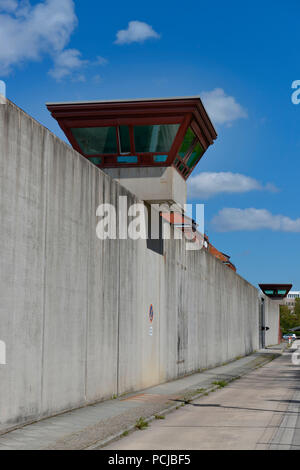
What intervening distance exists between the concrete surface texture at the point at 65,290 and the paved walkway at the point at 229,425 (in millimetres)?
2007

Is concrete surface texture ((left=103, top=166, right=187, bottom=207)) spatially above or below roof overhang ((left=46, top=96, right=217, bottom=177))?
→ below

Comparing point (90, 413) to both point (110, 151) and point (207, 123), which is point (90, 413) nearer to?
point (110, 151)

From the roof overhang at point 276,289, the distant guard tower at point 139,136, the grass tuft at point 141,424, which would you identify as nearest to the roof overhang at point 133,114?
the distant guard tower at point 139,136

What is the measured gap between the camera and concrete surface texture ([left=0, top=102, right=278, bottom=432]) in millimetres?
10023

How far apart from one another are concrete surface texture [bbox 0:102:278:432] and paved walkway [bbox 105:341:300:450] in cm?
201

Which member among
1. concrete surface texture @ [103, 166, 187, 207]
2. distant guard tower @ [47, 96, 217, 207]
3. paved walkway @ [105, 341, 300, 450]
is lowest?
paved walkway @ [105, 341, 300, 450]

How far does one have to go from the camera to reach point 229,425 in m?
11.4

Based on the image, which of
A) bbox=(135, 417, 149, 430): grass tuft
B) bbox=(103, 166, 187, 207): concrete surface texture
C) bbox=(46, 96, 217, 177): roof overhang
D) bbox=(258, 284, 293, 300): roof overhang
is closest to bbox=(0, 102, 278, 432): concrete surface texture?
bbox=(103, 166, 187, 207): concrete surface texture

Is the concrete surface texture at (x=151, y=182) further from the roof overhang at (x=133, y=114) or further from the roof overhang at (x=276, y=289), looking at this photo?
the roof overhang at (x=276, y=289)

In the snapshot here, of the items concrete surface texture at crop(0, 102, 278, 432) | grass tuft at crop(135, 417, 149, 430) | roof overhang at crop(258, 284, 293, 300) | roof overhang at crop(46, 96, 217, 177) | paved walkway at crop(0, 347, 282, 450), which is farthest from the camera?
roof overhang at crop(258, 284, 293, 300)

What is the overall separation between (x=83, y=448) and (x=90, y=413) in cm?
353

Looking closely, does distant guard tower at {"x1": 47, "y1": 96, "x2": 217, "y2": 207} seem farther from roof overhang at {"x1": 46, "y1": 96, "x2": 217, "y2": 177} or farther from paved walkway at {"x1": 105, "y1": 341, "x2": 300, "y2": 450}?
paved walkway at {"x1": 105, "y1": 341, "x2": 300, "y2": 450}
